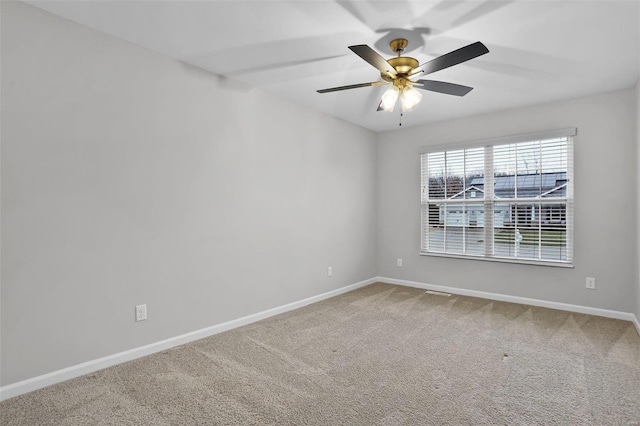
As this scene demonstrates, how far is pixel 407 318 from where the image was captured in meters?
3.66

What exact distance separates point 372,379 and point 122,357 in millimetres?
1870

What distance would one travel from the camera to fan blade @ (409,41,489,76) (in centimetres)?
202

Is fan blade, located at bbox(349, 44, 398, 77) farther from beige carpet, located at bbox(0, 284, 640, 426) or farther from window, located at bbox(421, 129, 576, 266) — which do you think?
window, located at bbox(421, 129, 576, 266)

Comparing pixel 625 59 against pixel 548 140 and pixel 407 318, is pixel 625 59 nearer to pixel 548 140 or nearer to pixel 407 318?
pixel 548 140

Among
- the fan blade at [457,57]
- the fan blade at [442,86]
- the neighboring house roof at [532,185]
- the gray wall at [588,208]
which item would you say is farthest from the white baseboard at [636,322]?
the fan blade at [457,57]

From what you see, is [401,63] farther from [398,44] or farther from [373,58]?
Answer: [373,58]

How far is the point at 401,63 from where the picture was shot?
251 centimetres

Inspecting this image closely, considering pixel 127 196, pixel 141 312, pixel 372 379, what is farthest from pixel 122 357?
pixel 372 379

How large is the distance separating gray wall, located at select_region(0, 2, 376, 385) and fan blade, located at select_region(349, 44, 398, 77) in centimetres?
162

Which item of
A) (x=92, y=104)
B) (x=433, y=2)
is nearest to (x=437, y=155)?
(x=433, y=2)

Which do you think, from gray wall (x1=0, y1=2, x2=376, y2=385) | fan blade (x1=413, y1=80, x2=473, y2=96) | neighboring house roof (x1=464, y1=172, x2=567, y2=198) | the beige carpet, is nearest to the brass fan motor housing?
fan blade (x1=413, y1=80, x2=473, y2=96)

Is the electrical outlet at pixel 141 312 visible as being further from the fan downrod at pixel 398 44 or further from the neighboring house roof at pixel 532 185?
the neighboring house roof at pixel 532 185

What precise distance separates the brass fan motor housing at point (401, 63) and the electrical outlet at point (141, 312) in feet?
8.47

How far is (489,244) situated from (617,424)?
2.77m
